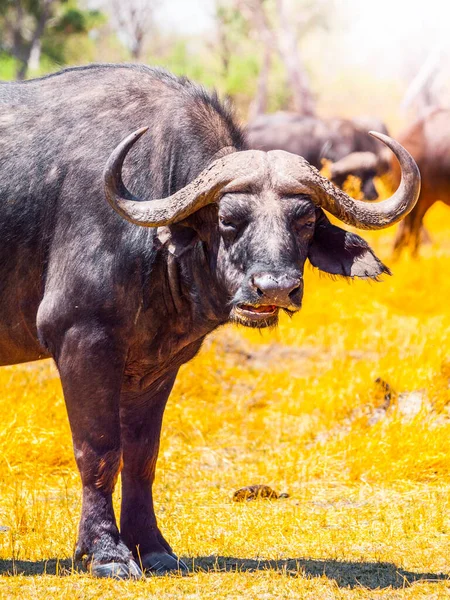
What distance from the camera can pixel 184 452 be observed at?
23.8 feet

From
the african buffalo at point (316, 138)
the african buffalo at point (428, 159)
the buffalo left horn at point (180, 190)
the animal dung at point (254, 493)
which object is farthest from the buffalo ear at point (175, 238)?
the african buffalo at point (316, 138)

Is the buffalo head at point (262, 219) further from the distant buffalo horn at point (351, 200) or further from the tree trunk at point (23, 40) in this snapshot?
Answer: the tree trunk at point (23, 40)

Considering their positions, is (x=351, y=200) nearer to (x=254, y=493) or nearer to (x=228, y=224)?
(x=228, y=224)

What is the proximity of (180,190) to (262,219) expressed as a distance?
15.1 inches

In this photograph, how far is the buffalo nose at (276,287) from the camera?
420cm

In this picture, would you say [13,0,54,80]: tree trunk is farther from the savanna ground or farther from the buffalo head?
the buffalo head

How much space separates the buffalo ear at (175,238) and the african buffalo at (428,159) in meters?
8.54

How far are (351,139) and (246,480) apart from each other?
1410cm

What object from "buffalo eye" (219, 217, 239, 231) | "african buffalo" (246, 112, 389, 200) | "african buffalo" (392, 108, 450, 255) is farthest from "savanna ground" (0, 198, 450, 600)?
"african buffalo" (246, 112, 389, 200)

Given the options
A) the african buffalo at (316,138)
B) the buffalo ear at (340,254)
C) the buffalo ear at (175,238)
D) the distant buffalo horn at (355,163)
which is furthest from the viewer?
the african buffalo at (316,138)

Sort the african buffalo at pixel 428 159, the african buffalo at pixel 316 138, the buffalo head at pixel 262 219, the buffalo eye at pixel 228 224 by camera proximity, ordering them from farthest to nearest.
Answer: the african buffalo at pixel 316 138 → the african buffalo at pixel 428 159 → the buffalo eye at pixel 228 224 → the buffalo head at pixel 262 219

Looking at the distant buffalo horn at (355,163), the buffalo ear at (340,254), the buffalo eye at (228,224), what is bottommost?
the distant buffalo horn at (355,163)

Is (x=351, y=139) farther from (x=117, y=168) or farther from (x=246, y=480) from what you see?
(x=117, y=168)

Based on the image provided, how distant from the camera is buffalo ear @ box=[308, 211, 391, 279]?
190 inches
